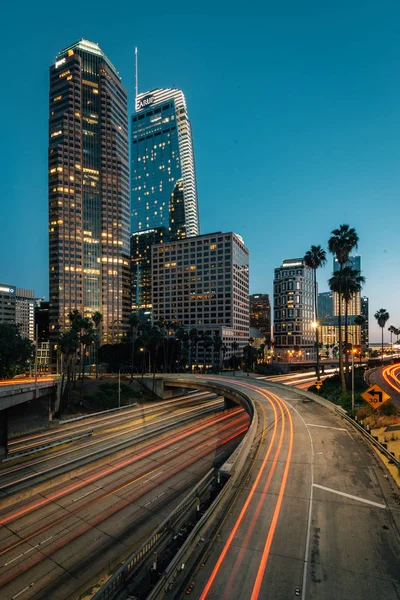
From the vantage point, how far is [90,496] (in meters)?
27.1

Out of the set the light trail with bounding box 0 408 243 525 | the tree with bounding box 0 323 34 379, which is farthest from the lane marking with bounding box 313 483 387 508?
the tree with bounding box 0 323 34 379

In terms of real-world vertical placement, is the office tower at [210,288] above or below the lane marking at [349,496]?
above

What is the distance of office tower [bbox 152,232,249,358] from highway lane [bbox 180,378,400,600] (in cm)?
15122

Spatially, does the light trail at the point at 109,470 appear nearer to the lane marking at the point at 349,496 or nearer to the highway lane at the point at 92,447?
the highway lane at the point at 92,447

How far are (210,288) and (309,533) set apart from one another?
174m

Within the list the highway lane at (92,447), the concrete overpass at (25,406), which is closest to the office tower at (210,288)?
the highway lane at (92,447)

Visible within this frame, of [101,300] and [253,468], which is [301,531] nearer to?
[253,468]

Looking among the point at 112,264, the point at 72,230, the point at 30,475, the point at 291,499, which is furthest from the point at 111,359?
the point at 291,499

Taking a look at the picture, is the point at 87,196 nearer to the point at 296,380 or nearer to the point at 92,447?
the point at 296,380

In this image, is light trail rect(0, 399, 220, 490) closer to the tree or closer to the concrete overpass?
the concrete overpass

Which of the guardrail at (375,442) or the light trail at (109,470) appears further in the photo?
the light trail at (109,470)

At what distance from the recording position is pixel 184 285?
196000 mm

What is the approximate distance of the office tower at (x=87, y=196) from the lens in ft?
573

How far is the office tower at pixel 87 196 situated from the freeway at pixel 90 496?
455 feet
